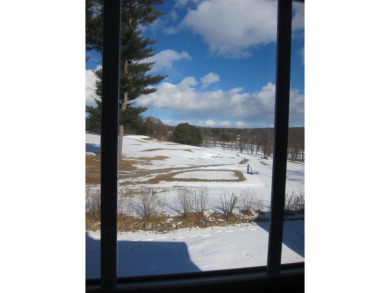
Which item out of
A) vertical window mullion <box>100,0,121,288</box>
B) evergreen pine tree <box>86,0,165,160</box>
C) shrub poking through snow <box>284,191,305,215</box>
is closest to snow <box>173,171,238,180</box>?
shrub poking through snow <box>284,191,305,215</box>

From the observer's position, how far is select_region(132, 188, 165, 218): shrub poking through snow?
179 cm

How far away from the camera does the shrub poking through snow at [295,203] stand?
66.3 inches

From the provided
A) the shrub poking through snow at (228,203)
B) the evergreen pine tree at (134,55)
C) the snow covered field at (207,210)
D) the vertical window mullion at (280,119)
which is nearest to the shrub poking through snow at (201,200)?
the snow covered field at (207,210)

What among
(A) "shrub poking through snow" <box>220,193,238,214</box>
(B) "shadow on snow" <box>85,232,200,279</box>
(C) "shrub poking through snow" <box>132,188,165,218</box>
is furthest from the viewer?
(A) "shrub poking through snow" <box>220,193,238,214</box>

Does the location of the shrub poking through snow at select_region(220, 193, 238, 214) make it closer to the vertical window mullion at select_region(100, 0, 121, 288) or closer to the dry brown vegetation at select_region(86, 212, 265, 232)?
the dry brown vegetation at select_region(86, 212, 265, 232)

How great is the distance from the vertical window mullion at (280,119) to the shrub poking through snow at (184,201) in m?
1.04

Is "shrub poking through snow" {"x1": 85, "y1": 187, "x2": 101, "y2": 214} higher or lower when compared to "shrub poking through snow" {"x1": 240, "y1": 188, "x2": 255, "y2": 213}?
higher

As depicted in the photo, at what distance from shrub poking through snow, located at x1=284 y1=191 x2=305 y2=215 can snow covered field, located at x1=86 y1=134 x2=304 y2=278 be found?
6 centimetres

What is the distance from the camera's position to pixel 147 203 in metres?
1.84

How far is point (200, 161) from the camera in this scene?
2.06 meters

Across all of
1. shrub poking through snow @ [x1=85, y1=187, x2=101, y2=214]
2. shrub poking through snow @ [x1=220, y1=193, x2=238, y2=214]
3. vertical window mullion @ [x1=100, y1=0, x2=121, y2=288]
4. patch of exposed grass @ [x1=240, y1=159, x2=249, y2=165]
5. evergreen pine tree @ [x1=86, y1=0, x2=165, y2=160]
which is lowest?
shrub poking through snow @ [x1=220, y1=193, x2=238, y2=214]

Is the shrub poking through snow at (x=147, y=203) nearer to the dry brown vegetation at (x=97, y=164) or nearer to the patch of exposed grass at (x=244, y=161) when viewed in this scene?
the dry brown vegetation at (x=97, y=164)

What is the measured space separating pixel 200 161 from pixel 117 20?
1513mm
